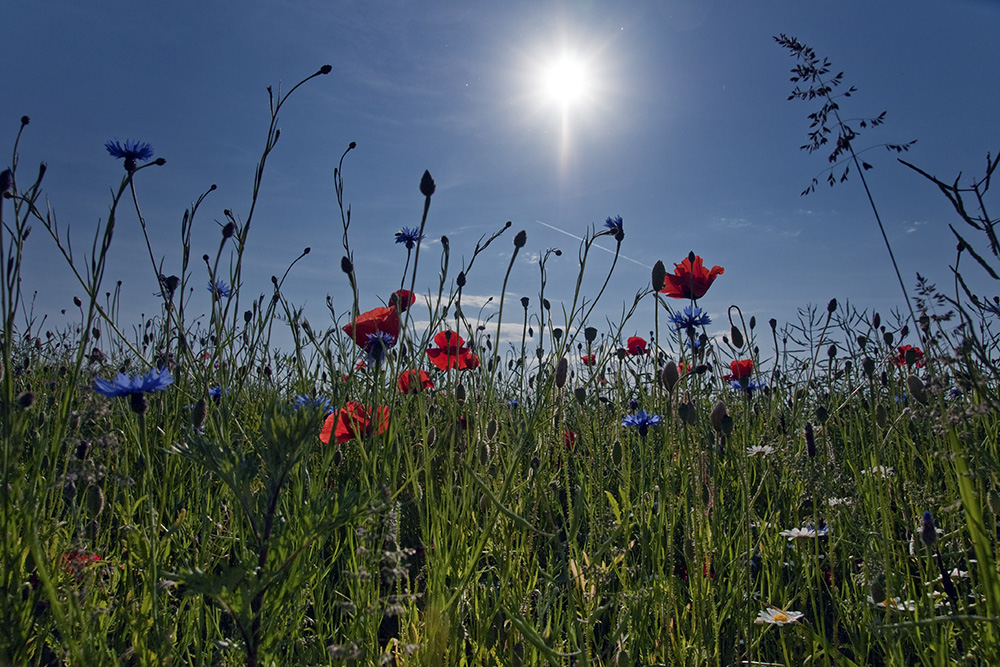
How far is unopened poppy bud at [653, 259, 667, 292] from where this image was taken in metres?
1.45

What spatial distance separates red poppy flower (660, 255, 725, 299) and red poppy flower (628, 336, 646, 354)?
62 centimetres

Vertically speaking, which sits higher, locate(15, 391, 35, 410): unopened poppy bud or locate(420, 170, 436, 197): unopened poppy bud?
locate(420, 170, 436, 197): unopened poppy bud

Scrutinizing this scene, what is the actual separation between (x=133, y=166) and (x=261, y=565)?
1073mm

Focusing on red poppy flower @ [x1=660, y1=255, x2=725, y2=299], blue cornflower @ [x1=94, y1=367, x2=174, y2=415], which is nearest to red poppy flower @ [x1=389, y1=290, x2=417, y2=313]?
blue cornflower @ [x1=94, y1=367, x2=174, y2=415]

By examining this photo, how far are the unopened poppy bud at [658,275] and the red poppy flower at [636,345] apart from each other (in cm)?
131

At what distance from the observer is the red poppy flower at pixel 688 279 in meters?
2.03

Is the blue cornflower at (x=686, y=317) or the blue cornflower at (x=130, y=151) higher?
the blue cornflower at (x=130, y=151)

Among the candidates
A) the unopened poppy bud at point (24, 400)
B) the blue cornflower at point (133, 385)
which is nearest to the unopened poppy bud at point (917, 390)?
the blue cornflower at point (133, 385)

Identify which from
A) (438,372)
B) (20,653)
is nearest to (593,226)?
(438,372)

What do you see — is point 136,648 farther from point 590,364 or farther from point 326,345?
point 590,364

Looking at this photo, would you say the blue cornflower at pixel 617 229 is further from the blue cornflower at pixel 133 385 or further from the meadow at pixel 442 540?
the blue cornflower at pixel 133 385

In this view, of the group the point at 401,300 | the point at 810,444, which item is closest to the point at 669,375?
the point at 810,444

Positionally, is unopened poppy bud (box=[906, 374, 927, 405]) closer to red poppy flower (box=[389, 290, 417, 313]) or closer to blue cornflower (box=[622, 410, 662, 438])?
blue cornflower (box=[622, 410, 662, 438])

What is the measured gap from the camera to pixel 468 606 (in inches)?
50.3
